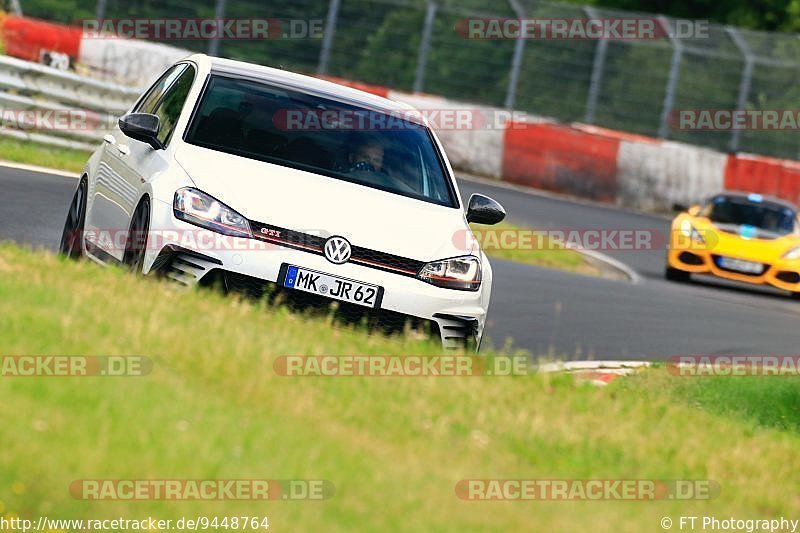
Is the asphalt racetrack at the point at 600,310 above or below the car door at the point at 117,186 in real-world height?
below

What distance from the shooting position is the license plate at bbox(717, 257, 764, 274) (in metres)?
21.5

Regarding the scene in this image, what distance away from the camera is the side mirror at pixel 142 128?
945cm

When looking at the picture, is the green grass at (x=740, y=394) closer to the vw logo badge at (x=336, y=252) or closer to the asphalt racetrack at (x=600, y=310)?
the asphalt racetrack at (x=600, y=310)

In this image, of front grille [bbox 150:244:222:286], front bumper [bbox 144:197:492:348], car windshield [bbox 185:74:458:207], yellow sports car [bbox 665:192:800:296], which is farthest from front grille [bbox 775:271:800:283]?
front grille [bbox 150:244:222:286]

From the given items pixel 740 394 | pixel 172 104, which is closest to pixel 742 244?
pixel 740 394

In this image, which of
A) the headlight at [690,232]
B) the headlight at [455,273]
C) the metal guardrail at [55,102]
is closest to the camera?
the headlight at [455,273]

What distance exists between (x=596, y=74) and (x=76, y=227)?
20863 mm

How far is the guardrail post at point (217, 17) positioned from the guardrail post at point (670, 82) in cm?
794

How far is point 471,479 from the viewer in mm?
6270

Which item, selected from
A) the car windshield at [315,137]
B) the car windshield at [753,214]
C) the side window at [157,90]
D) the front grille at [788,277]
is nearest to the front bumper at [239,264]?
the car windshield at [315,137]

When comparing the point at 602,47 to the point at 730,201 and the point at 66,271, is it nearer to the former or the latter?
the point at 730,201

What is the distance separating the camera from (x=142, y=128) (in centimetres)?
944

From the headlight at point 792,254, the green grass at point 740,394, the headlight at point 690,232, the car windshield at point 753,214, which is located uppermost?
the green grass at point 740,394

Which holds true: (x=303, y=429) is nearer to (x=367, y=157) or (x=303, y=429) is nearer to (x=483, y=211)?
(x=367, y=157)
